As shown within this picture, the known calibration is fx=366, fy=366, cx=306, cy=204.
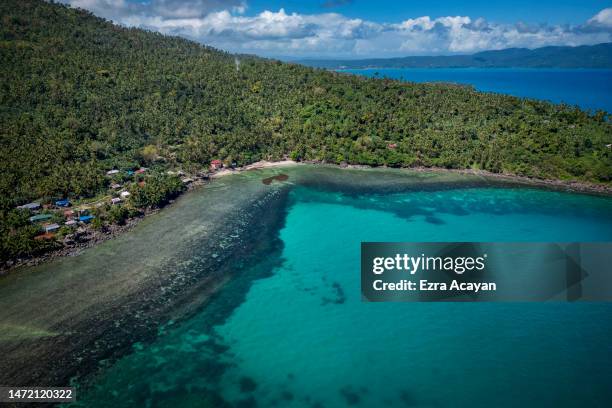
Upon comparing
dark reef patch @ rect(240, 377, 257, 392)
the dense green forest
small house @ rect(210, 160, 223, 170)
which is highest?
the dense green forest

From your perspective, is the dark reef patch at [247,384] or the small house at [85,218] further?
the small house at [85,218]

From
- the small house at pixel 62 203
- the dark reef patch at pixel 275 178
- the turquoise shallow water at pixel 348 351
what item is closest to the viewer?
the turquoise shallow water at pixel 348 351

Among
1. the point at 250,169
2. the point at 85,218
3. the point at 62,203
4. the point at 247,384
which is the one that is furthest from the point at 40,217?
the point at 247,384

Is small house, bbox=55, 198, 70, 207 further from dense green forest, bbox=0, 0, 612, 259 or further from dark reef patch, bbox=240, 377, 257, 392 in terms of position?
dark reef patch, bbox=240, 377, 257, 392

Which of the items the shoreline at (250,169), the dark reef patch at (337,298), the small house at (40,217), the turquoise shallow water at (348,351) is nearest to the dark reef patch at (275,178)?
the shoreline at (250,169)

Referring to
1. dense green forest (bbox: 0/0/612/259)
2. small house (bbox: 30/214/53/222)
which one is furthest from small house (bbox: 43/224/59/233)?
small house (bbox: 30/214/53/222)

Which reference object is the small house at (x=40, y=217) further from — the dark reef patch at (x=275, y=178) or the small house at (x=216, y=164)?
the dark reef patch at (x=275, y=178)

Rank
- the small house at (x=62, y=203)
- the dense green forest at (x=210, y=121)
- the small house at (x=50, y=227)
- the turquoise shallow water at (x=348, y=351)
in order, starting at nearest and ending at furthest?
the turquoise shallow water at (x=348, y=351), the small house at (x=50, y=227), the small house at (x=62, y=203), the dense green forest at (x=210, y=121)
